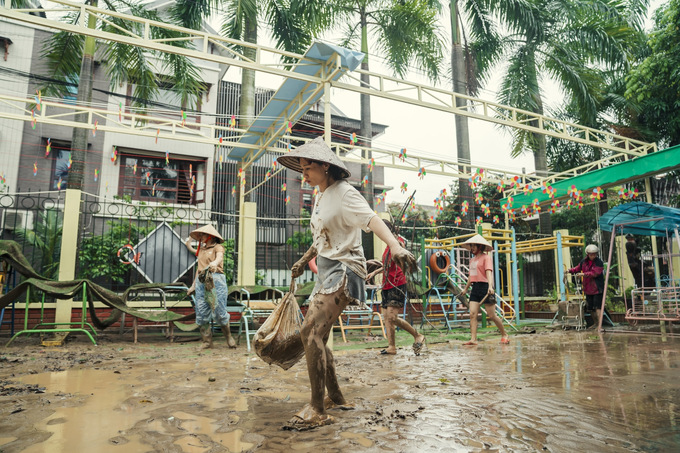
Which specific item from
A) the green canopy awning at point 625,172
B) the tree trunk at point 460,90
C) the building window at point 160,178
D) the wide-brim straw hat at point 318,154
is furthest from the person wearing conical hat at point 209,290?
the tree trunk at point 460,90

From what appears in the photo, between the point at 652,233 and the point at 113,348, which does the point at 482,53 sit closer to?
the point at 652,233

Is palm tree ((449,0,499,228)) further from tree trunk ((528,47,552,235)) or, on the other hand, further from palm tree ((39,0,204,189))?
palm tree ((39,0,204,189))

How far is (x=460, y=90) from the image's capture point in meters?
15.7

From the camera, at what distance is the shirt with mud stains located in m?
2.99

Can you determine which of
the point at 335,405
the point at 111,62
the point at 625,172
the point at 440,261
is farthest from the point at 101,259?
the point at 625,172

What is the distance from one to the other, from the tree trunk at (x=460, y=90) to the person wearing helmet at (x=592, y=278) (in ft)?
18.7

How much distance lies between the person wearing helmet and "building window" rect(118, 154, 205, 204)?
11496mm

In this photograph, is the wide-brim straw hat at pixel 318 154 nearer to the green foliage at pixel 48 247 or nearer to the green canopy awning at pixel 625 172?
the green foliage at pixel 48 247

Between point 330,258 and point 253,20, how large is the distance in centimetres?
1134

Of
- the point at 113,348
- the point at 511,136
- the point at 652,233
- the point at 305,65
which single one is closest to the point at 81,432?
the point at 113,348

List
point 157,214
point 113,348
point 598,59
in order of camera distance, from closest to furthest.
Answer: point 113,348, point 157,214, point 598,59

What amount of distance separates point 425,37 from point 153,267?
11.9m

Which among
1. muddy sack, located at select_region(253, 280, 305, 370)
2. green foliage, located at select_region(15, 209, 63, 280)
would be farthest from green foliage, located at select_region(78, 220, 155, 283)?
muddy sack, located at select_region(253, 280, 305, 370)

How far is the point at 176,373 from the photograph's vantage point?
15.4ft
